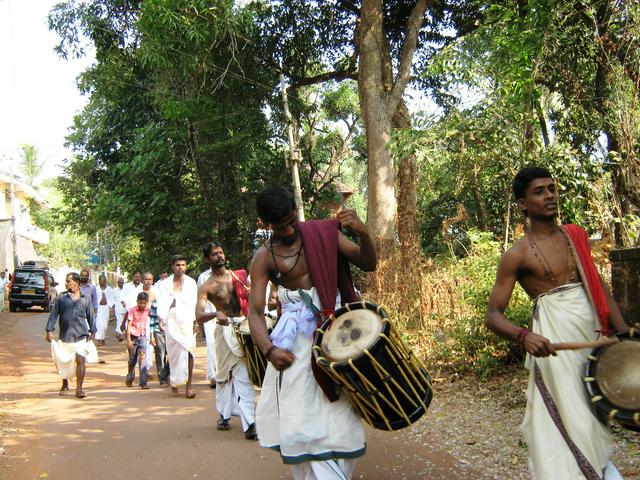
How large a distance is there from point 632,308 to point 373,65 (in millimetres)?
9950

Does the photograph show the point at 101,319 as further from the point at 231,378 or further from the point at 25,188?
the point at 25,188

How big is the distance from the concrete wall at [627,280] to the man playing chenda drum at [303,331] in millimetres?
2868

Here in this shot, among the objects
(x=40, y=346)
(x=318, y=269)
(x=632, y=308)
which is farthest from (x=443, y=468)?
(x=40, y=346)

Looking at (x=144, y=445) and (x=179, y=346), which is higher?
(x=179, y=346)

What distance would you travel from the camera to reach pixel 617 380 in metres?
3.42

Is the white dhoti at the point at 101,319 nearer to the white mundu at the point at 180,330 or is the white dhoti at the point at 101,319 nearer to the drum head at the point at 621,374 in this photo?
the white mundu at the point at 180,330

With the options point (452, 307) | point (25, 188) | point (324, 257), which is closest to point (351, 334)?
point (324, 257)

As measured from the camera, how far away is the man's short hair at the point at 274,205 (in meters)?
4.24

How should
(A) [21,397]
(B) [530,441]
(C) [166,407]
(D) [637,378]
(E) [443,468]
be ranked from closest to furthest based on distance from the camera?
(D) [637,378]
(B) [530,441]
(E) [443,468]
(C) [166,407]
(A) [21,397]

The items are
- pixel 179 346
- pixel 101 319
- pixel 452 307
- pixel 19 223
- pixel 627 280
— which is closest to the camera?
pixel 627 280

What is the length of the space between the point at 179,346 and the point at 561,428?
301 inches

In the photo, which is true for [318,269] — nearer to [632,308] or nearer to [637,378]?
[637,378]

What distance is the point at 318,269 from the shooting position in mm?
4223

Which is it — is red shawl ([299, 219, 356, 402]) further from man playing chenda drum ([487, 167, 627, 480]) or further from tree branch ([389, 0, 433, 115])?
tree branch ([389, 0, 433, 115])
